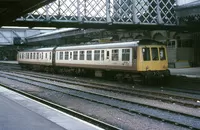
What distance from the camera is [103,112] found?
13867 millimetres

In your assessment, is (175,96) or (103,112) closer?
(103,112)

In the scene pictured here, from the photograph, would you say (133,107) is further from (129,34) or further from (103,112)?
(129,34)

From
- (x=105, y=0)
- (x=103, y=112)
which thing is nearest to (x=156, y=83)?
(x=105, y=0)

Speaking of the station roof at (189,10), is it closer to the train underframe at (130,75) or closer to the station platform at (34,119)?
the train underframe at (130,75)

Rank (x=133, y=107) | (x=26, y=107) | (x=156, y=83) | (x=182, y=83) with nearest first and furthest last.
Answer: (x=26, y=107)
(x=133, y=107)
(x=182, y=83)
(x=156, y=83)

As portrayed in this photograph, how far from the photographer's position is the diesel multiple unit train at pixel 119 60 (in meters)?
24.3

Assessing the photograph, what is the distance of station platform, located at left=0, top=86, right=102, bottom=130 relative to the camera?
374 inches

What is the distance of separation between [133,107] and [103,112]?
1.52m

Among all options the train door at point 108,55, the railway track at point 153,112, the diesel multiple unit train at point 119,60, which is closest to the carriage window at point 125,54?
the diesel multiple unit train at point 119,60

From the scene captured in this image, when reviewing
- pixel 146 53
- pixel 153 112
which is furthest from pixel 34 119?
pixel 146 53

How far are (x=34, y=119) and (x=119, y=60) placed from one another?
15882mm

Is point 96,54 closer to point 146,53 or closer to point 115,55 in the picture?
point 115,55

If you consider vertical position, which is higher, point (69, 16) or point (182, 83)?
point (69, 16)

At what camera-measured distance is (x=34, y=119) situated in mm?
10539
